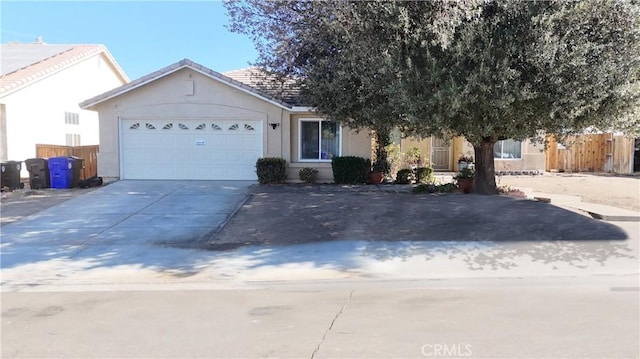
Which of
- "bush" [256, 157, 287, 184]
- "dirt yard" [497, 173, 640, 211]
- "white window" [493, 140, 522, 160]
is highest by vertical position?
"white window" [493, 140, 522, 160]

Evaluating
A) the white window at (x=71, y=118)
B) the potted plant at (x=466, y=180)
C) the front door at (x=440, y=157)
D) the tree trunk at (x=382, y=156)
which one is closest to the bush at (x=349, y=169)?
the tree trunk at (x=382, y=156)

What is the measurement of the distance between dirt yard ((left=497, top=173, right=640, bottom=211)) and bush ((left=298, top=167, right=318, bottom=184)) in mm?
6463

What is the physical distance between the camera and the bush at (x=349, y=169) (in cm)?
1645

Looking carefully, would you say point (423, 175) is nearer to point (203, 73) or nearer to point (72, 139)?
point (203, 73)

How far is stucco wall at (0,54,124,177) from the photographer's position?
20.4m

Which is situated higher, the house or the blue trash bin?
the house

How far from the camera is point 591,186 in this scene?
17250 mm

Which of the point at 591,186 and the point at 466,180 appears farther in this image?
the point at 591,186

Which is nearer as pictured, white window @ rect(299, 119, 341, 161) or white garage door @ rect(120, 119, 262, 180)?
white garage door @ rect(120, 119, 262, 180)

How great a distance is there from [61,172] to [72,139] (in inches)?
355

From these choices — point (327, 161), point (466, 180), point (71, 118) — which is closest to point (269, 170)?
point (327, 161)

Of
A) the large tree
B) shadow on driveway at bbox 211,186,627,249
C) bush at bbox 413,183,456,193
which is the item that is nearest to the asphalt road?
shadow on driveway at bbox 211,186,627,249

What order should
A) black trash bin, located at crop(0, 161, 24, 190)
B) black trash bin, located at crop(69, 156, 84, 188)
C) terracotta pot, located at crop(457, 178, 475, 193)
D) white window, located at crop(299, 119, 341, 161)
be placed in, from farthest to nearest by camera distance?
white window, located at crop(299, 119, 341, 161) < black trash bin, located at crop(69, 156, 84, 188) < black trash bin, located at crop(0, 161, 24, 190) < terracotta pot, located at crop(457, 178, 475, 193)

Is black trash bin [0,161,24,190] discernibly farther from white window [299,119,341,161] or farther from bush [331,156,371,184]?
bush [331,156,371,184]
